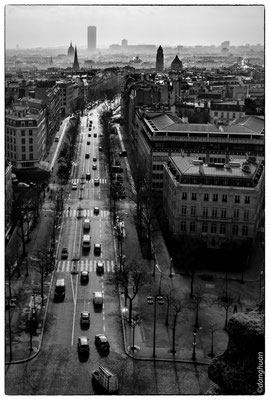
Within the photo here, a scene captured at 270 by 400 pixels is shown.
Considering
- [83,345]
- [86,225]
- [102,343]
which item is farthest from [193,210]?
[83,345]

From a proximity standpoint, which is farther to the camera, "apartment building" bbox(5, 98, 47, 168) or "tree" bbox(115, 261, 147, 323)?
"tree" bbox(115, 261, 147, 323)

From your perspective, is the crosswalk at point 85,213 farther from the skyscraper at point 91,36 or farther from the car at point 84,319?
the skyscraper at point 91,36

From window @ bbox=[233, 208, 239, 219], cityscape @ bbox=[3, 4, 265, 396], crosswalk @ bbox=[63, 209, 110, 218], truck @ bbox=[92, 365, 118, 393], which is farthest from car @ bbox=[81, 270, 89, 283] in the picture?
crosswalk @ bbox=[63, 209, 110, 218]

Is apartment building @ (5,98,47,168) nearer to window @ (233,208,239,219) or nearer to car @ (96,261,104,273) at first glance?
car @ (96,261,104,273)

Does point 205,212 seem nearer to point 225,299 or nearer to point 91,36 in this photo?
point 225,299

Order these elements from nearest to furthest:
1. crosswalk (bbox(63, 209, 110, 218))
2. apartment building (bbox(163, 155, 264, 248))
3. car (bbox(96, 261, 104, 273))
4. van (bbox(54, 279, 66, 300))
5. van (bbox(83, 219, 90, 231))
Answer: van (bbox(54, 279, 66, 300)) → car (bbox(96, 261, 104, 273)) → apartment building (bbox(163, 155, 264, 248)) → van (bbox(83, 219, 90, 231)) → crosswalk (bbox(63, 209, 110, 218))

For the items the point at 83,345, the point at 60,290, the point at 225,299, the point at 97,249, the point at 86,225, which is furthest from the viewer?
the point at 86,225
